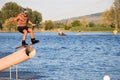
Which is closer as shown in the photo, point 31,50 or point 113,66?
point 31,50

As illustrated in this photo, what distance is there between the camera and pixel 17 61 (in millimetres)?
21516

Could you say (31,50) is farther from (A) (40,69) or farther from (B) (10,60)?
(A) (40,69)

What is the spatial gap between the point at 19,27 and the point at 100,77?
18641 millimetres

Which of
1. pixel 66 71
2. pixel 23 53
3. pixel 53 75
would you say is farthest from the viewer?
pixel 66 71

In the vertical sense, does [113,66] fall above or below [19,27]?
below

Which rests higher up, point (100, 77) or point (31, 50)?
point (31, 50)

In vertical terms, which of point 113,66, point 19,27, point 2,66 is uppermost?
point 19,27

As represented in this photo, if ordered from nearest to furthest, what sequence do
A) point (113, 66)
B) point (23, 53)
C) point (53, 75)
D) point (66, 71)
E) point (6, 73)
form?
1. point (23, 53)
2. point (6, 73)
3. point (53, 75)
4. point (66, 71)
5. point (113, 66)

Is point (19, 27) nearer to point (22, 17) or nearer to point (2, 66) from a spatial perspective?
point (22, 17)

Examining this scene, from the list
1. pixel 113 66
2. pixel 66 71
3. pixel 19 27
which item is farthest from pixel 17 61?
pixel 113 66

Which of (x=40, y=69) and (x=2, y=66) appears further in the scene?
(x=40, y=69)

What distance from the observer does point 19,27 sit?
21938 mm

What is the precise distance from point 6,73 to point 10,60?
1567 cm

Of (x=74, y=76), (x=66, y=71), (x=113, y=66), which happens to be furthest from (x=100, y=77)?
(x=113, y=66)
